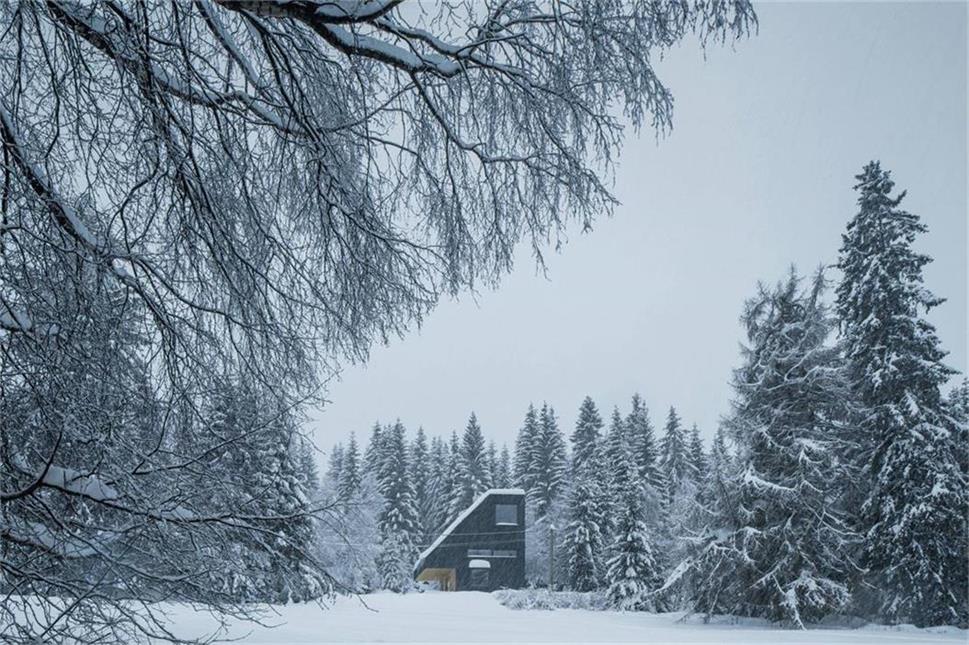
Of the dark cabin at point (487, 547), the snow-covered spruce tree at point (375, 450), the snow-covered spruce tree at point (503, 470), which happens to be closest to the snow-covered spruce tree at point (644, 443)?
the dark cabin at point (487, 547)

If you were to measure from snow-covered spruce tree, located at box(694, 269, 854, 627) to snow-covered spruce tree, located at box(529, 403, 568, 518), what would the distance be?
2648cm

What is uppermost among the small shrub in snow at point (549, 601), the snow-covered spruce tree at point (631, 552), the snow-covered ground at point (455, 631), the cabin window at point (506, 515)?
the cabin window at point (506, 515)

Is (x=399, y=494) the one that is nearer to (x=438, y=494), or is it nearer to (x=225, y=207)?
(x=438, y=494)

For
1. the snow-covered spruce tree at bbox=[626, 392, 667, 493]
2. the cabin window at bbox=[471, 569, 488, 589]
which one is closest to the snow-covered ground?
the cabin window at bbox=[471, 569, 488, 589]

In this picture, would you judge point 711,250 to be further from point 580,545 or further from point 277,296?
point 580,545

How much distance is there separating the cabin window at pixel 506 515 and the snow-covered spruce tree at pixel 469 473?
488 inches

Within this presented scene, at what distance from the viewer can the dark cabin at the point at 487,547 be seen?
31.0 metres

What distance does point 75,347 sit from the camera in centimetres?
248

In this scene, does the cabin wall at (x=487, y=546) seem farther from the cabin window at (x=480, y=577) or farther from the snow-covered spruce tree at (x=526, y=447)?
the snow-covered spruce tree at (x=526, y=447)

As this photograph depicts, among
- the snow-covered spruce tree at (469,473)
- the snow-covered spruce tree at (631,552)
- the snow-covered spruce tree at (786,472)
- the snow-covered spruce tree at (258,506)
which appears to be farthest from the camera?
the snow-covered spruce tree at (469,473)

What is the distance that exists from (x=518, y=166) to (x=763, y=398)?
13.2 metres

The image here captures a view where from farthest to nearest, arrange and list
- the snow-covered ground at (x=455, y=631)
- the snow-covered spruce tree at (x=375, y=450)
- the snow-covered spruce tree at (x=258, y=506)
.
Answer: the snow-covered spruce tree at (x=375, y=450) < the snow-covered ground at (x=455, y=631) < the snow-covered spruce tree at (x=258, y=506)

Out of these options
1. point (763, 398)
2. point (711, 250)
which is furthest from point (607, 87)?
point (763, 398)

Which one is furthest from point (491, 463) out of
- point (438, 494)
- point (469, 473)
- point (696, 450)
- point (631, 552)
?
point (631, 552)
